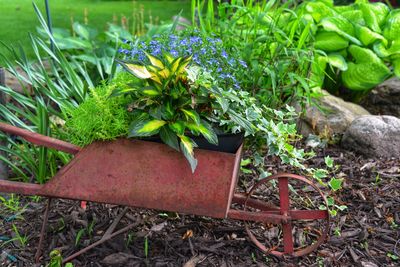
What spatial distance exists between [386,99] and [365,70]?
0.32 metres

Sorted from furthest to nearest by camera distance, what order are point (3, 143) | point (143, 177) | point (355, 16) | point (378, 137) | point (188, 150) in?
point (355, 16), point (378, 137), point (3, 143), point (143, 177), point (188, 150)

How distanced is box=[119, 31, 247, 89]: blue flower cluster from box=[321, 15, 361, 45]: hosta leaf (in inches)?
52.3

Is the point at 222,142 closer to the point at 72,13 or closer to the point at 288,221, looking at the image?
the point at 288,221

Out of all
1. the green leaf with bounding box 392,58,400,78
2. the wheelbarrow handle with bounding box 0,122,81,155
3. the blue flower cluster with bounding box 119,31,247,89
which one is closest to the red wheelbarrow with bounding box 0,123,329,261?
the wheelbarrow handle with bounding box 0,122,81,155

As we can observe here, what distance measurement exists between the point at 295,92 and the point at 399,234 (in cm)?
98

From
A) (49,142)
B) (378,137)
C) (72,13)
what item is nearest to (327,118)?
(378,137)

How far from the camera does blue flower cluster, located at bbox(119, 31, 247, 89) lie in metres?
2.15

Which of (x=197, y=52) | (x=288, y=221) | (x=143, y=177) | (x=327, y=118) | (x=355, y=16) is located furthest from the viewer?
(x=355, y=16)

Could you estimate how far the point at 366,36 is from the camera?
3.41 m

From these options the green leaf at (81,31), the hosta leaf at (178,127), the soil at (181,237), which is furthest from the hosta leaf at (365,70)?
the green leaf at (81,31)

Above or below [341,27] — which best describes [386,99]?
below

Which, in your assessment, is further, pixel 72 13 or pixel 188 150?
pixel 72 13

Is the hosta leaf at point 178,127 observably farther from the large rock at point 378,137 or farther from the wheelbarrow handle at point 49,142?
the large rock at point 378,137

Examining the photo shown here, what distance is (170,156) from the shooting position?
182 cm
